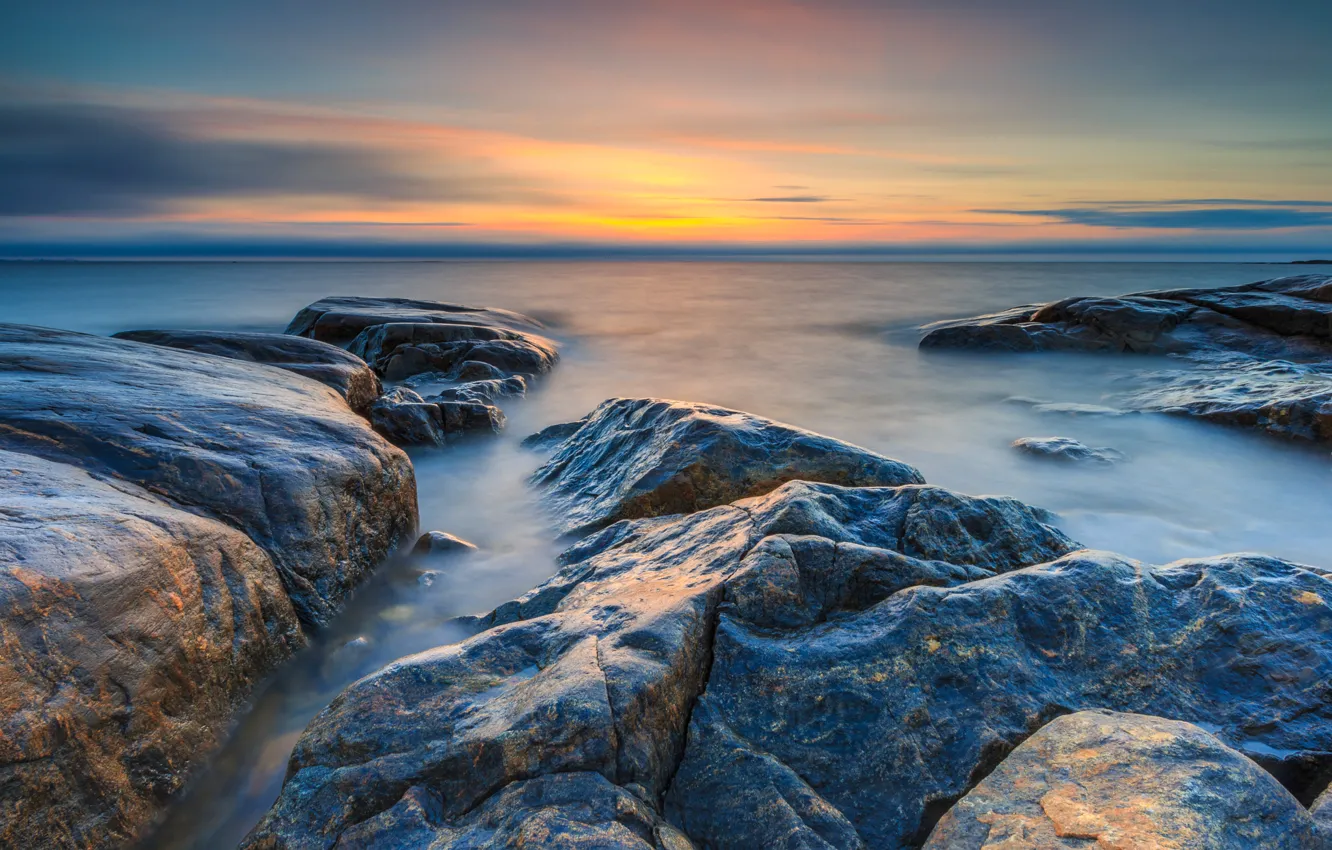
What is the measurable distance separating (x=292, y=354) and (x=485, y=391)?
259cm

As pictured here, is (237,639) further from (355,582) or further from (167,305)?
(167,305)

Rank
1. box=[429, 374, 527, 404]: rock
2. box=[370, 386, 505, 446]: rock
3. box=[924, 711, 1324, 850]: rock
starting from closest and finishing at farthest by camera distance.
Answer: box=[924, 711, 1324, 850]: rock, box=[370, 386, 505, 446]: rock, box=[429, 374, 527, 404]: rock

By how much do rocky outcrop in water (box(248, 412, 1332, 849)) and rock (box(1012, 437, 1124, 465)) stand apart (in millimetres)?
4459

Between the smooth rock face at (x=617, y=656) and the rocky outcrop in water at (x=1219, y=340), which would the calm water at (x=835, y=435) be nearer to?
the rocky outcrop in water at (x=1219, y=340)

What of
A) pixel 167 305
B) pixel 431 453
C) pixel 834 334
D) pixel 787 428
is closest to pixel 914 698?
pixel 787 428

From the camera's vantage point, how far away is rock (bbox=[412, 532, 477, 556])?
475 centimetres

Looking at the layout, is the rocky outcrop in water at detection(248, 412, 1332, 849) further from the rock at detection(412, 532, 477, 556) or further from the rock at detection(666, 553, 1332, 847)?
the rock at detection(412, 532, 477, 556)

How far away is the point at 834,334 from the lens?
724 inches

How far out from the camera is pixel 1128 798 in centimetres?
181

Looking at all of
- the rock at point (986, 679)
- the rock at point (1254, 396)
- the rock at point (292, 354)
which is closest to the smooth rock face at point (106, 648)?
the rock at point (986, 679)

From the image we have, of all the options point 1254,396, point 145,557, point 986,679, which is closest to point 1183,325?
point 1254,396

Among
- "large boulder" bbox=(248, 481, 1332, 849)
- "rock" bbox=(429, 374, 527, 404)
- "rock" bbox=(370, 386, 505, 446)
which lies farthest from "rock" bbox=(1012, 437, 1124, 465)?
"rock" bbox=(429, 374, 527, 404)

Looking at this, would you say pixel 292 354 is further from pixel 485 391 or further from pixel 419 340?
pixel 419 340

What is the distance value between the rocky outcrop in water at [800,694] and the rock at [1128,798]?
131mm
